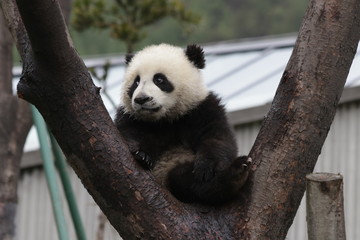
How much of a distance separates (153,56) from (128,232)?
1.66 m

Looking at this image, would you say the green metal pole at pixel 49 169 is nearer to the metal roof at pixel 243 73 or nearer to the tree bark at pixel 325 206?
the tree bark at pixel 325 206

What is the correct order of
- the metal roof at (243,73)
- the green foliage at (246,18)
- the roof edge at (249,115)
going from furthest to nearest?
the green foliage at (246,18), the metal roof at (243,73), the roof edge at (249,115)

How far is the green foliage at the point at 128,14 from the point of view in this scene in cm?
808

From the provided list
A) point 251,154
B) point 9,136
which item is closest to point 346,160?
point 9,136

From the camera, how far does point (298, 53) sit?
3.85 meters

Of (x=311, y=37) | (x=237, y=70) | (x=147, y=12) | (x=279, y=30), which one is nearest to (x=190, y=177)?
(x=311, y=37)

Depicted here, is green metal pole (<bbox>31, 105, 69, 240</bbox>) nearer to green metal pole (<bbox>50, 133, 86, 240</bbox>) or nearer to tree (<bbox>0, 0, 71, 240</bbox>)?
green metal pole (<bbox>50, 133, 86, 240</bbox>)

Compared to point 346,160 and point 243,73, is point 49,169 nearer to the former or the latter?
point 346,160

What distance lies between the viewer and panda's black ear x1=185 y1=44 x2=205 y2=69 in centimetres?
504

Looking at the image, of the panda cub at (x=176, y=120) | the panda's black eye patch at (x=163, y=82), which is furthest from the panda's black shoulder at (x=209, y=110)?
the panda's black eye patch at (x=163, y=82)

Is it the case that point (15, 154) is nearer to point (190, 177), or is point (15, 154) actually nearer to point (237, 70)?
point (190, 177)

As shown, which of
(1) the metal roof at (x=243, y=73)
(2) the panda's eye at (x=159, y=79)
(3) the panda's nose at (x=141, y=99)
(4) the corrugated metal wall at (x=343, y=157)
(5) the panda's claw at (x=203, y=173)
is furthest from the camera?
(1) the metal roof at (x=243, y=73)

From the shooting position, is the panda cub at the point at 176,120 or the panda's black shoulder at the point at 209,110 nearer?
the panda cub at the point at 176,120

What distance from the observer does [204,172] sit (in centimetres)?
407
